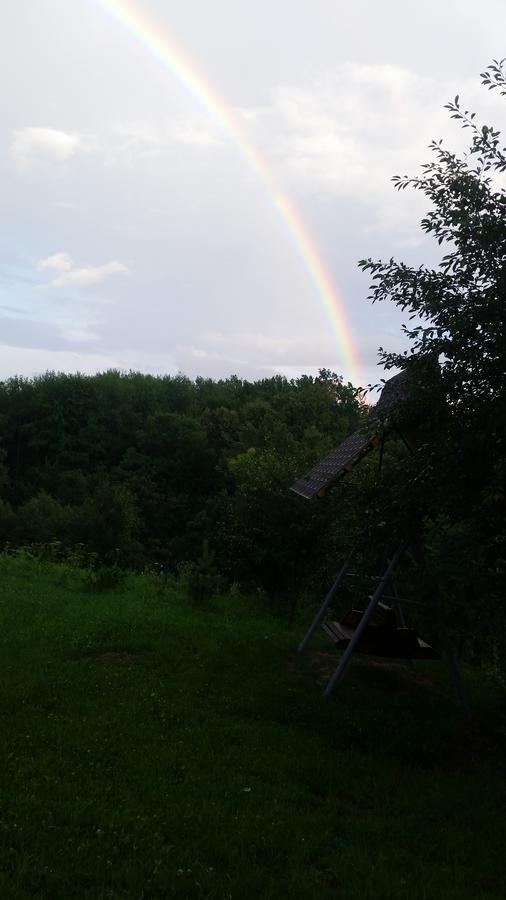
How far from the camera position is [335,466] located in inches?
316

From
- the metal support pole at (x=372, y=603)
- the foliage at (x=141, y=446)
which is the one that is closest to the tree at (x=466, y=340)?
the metal support pole at (x=372, y=603)

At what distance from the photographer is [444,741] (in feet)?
21.3

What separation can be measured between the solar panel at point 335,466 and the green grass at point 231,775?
7.01 feet

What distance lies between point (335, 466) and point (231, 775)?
3.82 meters

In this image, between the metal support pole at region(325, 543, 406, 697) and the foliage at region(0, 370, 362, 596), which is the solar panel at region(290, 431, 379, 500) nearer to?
the metal support pole at region(325, 543, 406, 697)

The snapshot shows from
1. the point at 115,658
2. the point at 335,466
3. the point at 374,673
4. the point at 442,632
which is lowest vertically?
the point at 115,658

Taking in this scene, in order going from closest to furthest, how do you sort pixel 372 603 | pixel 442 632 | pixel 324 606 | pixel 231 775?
1. pixel 231 775
2. pixel 372 603
3. pixel 442 632
4. pixel 324 606

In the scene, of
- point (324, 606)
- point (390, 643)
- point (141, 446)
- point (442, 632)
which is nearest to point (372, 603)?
Result: point (390, 643)

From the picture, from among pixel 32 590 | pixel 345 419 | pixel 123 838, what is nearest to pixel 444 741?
pixel 123 838

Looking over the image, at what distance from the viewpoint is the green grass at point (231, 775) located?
12.5 feet

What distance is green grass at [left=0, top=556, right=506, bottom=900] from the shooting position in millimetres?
3803

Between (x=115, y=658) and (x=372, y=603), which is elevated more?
(x=372, y=603)

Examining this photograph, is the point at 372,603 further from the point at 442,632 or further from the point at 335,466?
the point at 335,466

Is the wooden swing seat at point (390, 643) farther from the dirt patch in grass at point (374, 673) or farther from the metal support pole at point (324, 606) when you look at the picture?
the dirt patch in grass at point (374, 673)
